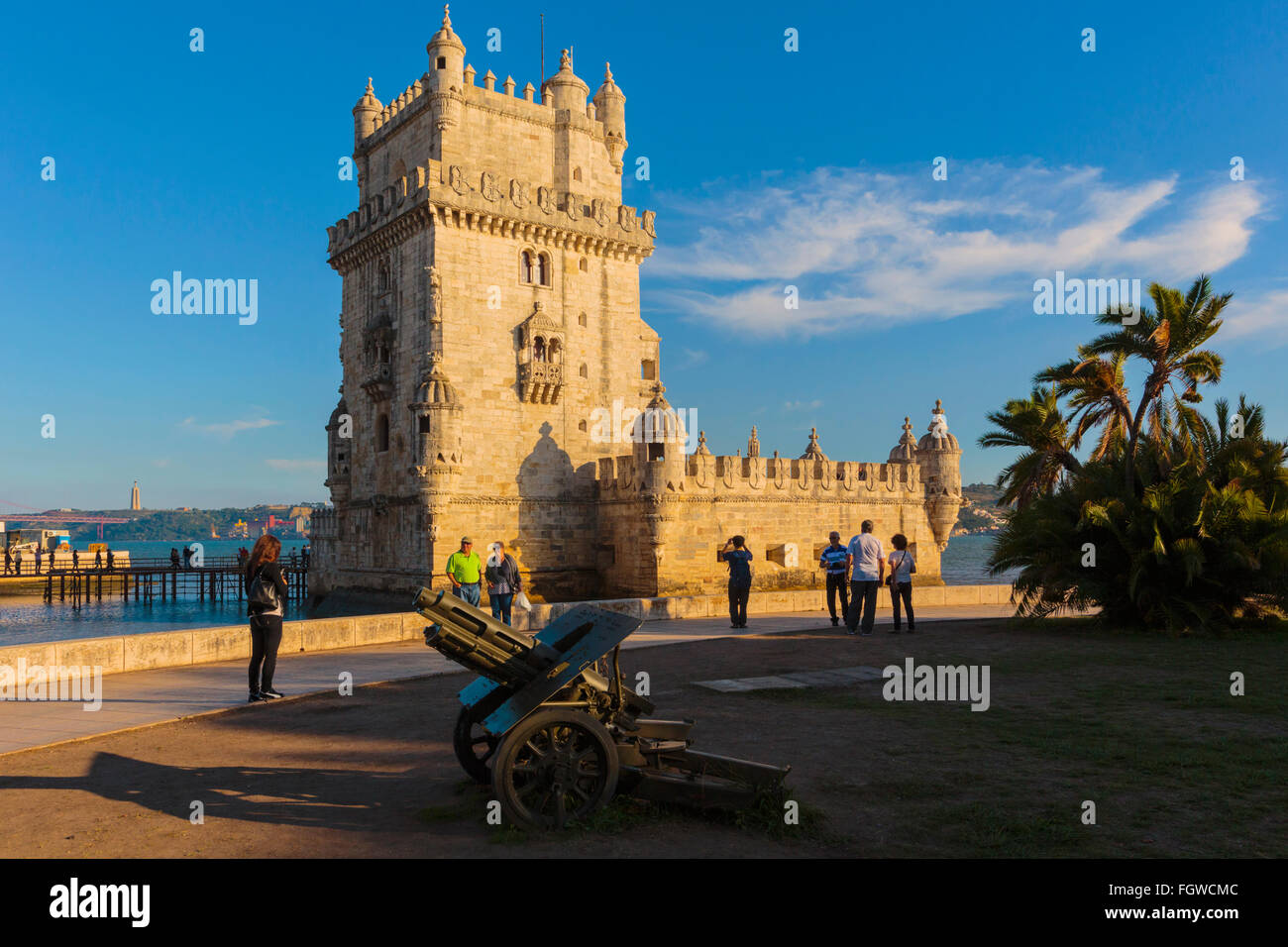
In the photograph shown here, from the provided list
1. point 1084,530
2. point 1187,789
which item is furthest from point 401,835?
point 1084,530

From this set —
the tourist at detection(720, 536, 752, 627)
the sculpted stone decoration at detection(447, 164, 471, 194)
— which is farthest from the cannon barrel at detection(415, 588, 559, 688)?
the sculpted stone decoration at detection(447, 164, 471, 194)

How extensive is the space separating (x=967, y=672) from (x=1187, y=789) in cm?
508

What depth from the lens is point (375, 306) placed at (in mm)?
30609

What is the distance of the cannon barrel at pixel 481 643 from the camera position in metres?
5.61

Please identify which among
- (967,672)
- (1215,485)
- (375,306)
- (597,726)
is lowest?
(967,672)

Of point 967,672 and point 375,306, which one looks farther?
point 375,306

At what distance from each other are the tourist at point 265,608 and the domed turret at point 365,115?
27354 mm

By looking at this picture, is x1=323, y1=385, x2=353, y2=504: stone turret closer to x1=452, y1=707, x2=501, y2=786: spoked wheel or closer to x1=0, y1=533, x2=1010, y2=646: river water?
x1=0, y1=533, x2=1010, y2=646: river water

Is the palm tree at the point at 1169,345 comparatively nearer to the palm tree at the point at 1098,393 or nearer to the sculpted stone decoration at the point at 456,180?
the palm tree at the point at 1098,393

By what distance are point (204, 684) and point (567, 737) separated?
7.53 metres

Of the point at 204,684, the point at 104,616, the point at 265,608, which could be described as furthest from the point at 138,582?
the point at 265,608

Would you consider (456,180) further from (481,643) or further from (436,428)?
(481,643)

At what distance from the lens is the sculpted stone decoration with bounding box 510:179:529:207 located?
2886cm
